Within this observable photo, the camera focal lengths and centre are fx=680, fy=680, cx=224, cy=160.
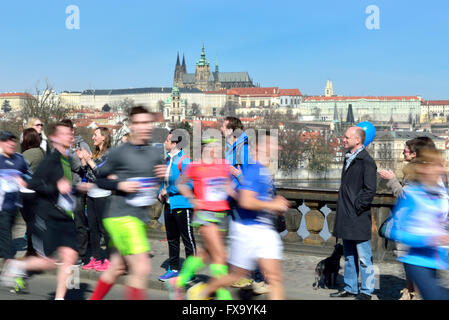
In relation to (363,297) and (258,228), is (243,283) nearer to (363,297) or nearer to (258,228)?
(363,297)

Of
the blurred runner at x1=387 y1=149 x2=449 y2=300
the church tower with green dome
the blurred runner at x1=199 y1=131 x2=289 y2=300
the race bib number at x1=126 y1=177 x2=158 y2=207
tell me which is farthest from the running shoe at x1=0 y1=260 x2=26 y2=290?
the church tower with green dome

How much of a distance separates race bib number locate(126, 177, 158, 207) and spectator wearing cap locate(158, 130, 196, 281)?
5.04 feet

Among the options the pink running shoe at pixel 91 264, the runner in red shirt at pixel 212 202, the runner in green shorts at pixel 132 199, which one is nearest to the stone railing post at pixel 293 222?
the pink running shoe at pixel 91 264

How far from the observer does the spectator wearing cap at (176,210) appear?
6.08 meters

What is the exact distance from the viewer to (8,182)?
5859 mm

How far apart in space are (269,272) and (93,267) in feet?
9.13

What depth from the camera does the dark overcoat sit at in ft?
17.9

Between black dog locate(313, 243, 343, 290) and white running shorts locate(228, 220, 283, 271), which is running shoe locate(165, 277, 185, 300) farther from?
black dog locate(313, 243, 343, 290)

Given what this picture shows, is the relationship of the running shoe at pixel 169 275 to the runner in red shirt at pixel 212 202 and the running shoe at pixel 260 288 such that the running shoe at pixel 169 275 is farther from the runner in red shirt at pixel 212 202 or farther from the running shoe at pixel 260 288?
the runner in red shirt at pixel 212 202

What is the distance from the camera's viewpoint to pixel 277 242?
4414 mm

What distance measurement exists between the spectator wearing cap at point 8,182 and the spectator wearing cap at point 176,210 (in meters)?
1.28

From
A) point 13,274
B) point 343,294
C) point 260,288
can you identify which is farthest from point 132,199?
point 343,294

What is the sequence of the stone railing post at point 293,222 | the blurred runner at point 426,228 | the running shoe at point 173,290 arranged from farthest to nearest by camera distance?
the stone railing post at point 293,222
the running shoe at point 173,290
the blurred runner at point 426,228
